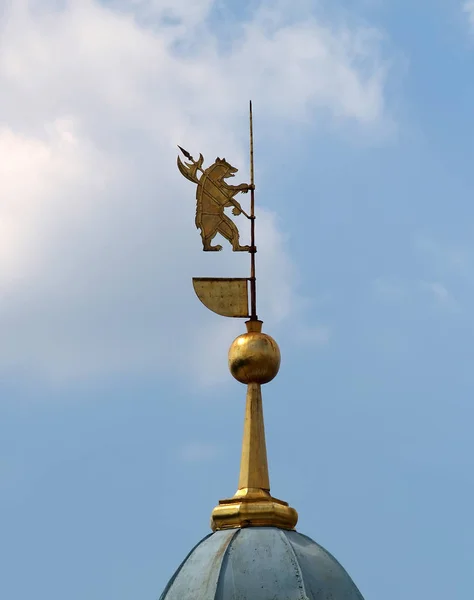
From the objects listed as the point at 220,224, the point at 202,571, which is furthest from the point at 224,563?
the point at 220,224

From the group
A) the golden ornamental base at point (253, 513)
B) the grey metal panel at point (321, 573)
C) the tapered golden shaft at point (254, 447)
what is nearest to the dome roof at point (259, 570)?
the grey metal panel at point (321, 573)

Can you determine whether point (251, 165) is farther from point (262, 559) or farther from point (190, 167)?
point (262, 559)

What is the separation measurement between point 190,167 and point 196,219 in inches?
29.4

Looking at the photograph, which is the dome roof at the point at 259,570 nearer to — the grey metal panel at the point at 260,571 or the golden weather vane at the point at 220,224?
the grey metal panel at the point at 260,571

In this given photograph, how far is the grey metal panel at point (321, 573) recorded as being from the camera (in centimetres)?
1944

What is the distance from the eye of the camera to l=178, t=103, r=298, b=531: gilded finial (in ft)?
67.4

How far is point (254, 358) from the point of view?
21.3m

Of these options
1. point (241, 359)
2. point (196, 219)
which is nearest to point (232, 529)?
point (241, 359)

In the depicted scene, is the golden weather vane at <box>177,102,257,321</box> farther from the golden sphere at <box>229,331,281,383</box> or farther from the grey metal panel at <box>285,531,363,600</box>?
the grey metal panel at <box>285,531,363,600</box>

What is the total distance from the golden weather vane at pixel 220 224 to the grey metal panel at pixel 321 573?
10.8ft

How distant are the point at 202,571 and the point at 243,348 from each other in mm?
3212

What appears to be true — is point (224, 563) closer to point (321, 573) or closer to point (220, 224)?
point (321, 573)

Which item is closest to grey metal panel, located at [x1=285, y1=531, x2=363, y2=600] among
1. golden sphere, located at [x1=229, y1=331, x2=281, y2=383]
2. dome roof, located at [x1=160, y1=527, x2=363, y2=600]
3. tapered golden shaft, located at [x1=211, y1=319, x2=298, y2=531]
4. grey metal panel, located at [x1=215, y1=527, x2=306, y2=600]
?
dome roof, located at [x1=160, y1=527, x2=363, y2=600]

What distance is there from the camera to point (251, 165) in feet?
74.2
